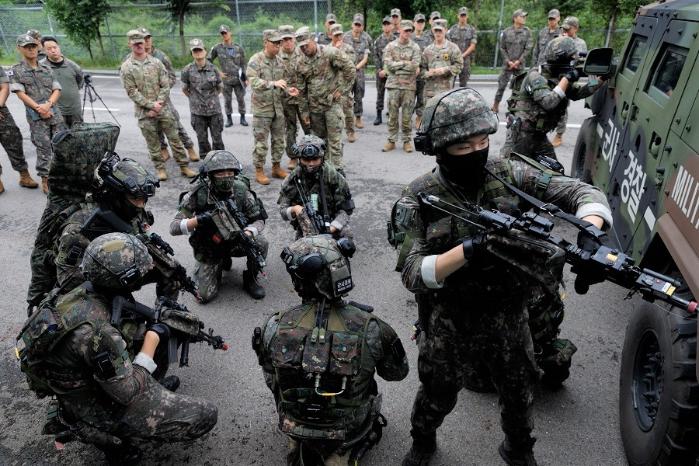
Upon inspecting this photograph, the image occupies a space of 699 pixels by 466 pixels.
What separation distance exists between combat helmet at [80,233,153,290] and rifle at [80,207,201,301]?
772 mm

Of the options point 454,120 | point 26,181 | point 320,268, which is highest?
point 454,120

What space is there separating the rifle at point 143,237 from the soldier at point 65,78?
4.81 m

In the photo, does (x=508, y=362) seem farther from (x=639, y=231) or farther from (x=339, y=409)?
(x=639, y=231)

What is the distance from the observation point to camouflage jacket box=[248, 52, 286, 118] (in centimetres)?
691

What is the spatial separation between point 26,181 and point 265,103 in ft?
12.6

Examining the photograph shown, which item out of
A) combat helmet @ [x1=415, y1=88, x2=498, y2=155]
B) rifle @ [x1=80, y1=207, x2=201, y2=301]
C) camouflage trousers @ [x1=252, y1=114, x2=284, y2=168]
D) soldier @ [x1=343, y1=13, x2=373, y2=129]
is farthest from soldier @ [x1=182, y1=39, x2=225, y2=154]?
combat helmet @ [x1=415, y1=88, x2=498, y2=155]

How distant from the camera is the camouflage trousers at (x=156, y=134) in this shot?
6984mm

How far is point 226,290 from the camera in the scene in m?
4.79

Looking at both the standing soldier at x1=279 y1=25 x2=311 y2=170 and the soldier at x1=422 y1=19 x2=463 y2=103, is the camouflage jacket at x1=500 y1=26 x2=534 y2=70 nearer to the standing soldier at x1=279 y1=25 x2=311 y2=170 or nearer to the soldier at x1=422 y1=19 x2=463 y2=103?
the soldier at x1=422 y1=19 x2=463 y2=103

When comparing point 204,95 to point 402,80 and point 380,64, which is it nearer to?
point 402,80

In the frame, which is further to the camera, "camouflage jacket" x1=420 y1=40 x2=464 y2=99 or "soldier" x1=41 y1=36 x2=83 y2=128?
"camouflage jacket" x1=420 y1=40 x2=464 y2=99

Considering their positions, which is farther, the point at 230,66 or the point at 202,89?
the point at 230,66

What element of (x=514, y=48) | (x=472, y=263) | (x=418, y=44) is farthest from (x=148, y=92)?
(x=514, y=48)

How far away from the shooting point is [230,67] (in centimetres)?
975
